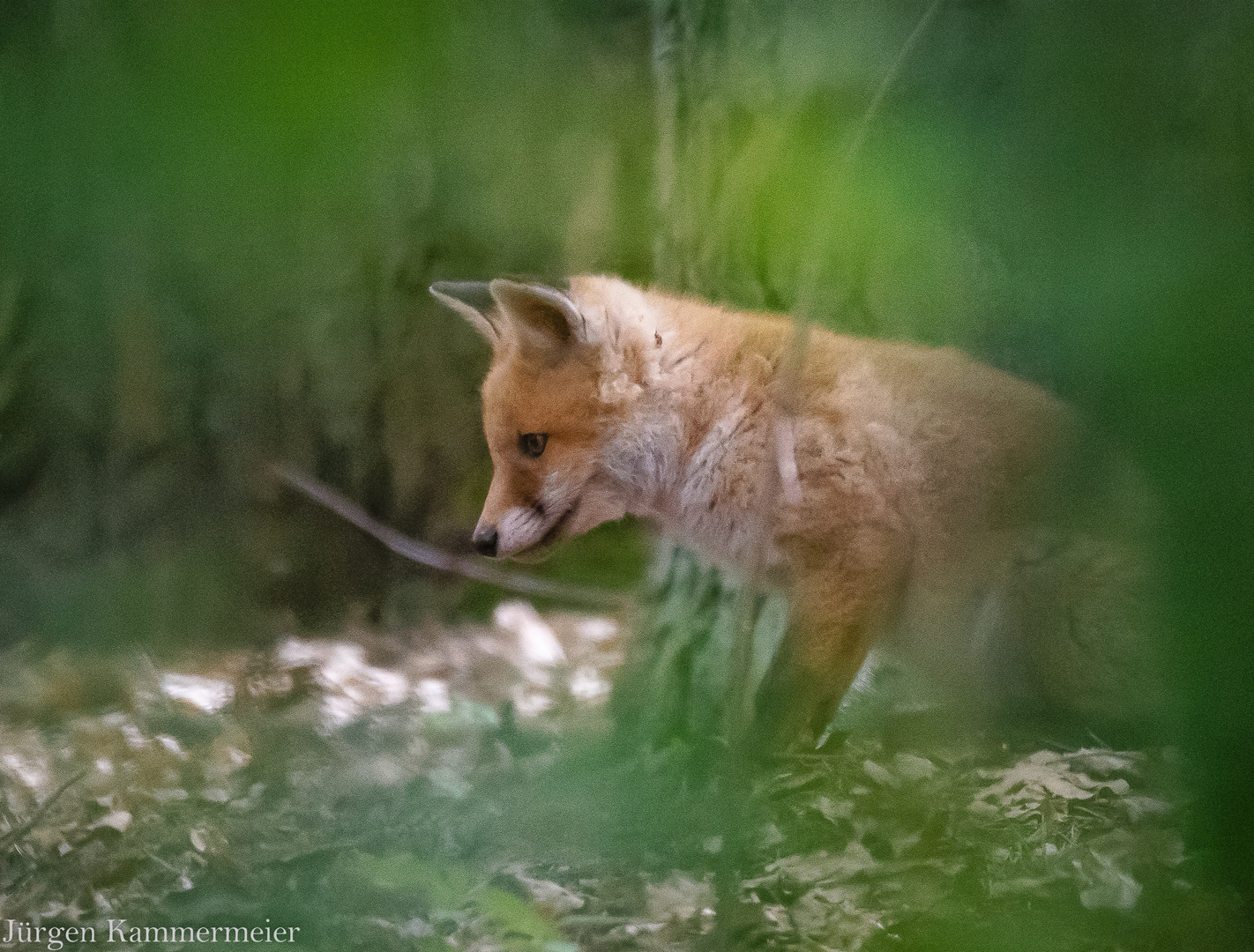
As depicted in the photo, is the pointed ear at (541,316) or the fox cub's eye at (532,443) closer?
the pointed ear at (541,316)

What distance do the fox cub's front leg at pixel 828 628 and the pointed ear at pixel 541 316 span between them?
30.4 inches

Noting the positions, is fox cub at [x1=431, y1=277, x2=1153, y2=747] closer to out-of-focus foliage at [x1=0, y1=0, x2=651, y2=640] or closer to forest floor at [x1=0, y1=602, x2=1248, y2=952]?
forest floor at [x1=0, y1=602, x2=1248, y2=952]

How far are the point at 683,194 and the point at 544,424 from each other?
A: 25.4 inches

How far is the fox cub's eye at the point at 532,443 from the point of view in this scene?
7.43 ft

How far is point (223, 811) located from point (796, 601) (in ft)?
4.19

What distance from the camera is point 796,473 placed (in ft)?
6.28

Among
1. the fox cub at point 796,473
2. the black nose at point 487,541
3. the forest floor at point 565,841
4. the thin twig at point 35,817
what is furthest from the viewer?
the black nose at point 487,541

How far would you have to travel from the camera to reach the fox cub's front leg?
2.08m

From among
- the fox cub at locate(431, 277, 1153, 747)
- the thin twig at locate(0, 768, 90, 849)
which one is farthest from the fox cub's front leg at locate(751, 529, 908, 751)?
the thin twig at locate(0, 768, 90, 849)

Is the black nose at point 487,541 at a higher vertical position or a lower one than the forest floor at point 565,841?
higher

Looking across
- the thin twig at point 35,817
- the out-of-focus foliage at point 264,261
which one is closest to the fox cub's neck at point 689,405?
the out-of-focus foliage at point 264,261

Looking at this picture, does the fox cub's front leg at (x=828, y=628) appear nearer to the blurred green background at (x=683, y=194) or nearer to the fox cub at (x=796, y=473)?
the fox cub at (x=796, y=473)

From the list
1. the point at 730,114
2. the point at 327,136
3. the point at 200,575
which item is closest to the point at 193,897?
the point at 327,136

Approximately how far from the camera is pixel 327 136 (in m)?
0.72
